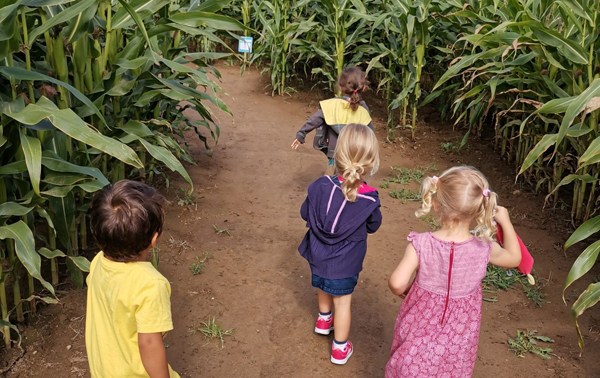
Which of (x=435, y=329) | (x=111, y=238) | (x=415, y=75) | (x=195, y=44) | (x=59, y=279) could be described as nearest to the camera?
(x=111, y=238)

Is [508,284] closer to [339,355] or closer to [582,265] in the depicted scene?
[582,265]

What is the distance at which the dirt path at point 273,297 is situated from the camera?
9.72 feet

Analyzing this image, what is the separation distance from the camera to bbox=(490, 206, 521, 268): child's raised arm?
6.95 feet

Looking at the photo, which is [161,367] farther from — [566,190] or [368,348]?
[566,190]

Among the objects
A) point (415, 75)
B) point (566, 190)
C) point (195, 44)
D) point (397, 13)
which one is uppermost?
point (397, 13)

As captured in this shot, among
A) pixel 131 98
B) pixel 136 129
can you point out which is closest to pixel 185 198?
pixel 131 98

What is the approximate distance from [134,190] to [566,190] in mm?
3987

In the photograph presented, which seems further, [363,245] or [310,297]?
[310,297]

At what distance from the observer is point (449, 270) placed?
2119 millimetres

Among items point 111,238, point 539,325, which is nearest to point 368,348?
point 539,325

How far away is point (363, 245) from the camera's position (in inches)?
111

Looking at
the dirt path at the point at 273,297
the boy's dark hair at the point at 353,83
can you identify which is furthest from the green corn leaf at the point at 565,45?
the dirt path at the point at 273,297

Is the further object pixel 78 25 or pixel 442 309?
pixel 78 25

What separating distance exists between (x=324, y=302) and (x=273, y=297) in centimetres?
54
